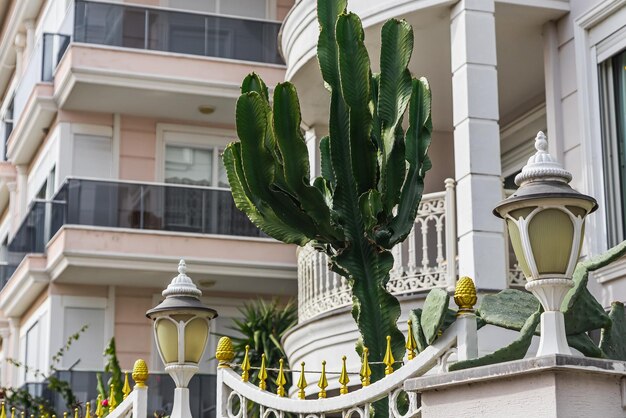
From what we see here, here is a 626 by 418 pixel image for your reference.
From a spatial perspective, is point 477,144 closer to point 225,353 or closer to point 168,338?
point 168,338

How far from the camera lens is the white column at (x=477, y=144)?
12484 mm

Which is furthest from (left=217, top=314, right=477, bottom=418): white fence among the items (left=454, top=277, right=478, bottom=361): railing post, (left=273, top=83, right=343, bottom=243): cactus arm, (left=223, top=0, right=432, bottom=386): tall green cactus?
(left=273, top=83, right=343, bottom=243): cactus arm

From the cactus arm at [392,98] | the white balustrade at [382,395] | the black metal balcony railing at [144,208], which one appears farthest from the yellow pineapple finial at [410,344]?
the black metal balcony railing at [144,208]

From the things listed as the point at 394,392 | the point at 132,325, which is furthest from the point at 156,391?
the point at 394,392

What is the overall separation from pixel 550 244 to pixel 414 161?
344 cm

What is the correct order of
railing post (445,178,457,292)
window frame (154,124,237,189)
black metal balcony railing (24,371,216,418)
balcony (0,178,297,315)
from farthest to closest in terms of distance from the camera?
window frame (154,124,237,189) < balcony (0,178,297,315) < black metal balcony railing (24,371,216,418) < railing post (445,178,457,292)

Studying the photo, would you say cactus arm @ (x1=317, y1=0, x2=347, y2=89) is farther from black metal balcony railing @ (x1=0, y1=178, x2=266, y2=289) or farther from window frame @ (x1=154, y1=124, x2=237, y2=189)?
window frame @ (x1=154, y1=124, x2=237, y2=189)

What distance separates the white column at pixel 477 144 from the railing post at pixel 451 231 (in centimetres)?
17

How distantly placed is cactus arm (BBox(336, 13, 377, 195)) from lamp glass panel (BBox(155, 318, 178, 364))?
6.22 feet

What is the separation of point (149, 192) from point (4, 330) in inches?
304

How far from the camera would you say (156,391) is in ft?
69.7

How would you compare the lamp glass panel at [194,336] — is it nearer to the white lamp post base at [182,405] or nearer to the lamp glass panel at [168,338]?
the lamp glass panel at [168,338]

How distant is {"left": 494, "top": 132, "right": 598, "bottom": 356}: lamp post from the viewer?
628 centimetres

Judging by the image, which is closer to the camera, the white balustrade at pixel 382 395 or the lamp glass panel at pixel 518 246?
the lamp glass panel at pixel 518 246
